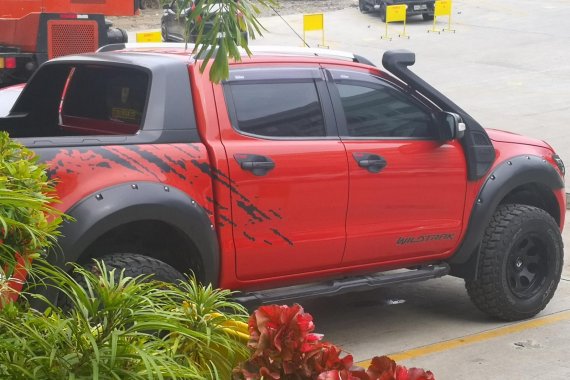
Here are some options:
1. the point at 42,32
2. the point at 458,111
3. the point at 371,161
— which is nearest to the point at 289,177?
the point at 371,161

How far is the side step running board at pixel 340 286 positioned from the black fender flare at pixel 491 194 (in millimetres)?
181

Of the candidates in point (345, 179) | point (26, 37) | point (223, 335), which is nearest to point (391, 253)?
point (345, 179)

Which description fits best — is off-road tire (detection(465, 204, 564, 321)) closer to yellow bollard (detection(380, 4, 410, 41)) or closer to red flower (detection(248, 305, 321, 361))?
red flower (detection(248, 305, 321, 361))

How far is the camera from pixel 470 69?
24.4 m

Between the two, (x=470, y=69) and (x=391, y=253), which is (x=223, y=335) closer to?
(x=391, y=253)

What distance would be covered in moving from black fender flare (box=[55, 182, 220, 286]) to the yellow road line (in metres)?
1.39

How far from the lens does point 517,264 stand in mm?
7547

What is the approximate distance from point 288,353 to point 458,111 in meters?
4.11

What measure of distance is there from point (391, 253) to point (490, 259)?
813 mm

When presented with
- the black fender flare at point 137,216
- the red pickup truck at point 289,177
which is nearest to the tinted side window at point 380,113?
the red pickup truck at point 289,177

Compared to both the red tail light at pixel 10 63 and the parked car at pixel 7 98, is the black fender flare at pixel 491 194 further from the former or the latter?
the red tail light at pixel 10 63

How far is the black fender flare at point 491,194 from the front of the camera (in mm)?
7273

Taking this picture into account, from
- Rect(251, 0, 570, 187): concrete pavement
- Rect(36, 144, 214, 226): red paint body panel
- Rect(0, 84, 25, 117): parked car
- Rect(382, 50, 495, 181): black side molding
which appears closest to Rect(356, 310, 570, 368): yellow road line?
Rect(382, 50, 495, 181): black side molding

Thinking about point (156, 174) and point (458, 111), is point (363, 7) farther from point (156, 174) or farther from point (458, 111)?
point (156, 174)
